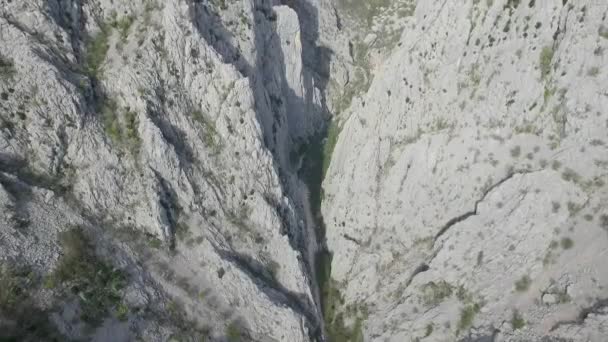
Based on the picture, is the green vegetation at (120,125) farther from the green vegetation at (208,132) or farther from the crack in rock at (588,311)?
the crack in rock at (588,311)

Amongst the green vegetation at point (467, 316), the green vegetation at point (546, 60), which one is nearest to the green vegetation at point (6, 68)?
the green vegetation at point (467, 316)

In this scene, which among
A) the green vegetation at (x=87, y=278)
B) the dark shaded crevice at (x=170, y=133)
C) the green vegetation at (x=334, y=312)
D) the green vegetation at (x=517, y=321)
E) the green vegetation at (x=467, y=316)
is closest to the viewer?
the green vegetation at (x=87, y=278)

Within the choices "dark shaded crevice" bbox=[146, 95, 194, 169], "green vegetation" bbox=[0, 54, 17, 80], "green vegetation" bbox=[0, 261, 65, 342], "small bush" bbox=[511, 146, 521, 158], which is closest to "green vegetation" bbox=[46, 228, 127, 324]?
"green vegetation" bbox=[0, 261, 65, 342]

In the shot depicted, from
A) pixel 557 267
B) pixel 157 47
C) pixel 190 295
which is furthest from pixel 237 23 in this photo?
pixel 557 267

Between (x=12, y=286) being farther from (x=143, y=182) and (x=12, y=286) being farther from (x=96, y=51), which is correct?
(x=96, y=51)

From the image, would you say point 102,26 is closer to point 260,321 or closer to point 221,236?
point 221,236

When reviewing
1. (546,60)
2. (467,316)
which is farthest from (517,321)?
(546,60)
